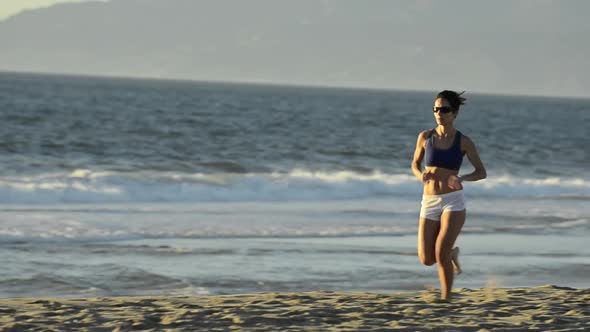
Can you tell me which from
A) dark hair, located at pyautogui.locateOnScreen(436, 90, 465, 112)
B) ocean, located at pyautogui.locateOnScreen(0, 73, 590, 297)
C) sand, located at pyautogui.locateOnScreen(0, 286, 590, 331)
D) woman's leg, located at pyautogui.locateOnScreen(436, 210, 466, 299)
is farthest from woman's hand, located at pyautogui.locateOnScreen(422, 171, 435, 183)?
ocean, located at pyautogui.locateOnScreen(0, 73, 590, 297)

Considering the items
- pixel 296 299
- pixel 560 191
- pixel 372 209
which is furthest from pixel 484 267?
pixel 560 191

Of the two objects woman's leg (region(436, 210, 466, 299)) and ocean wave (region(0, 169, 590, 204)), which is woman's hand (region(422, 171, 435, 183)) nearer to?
woman's leg (region(436, 210, 466, 299))

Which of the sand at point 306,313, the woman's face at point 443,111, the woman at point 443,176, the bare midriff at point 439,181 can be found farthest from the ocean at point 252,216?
the woman's face at point 443,111

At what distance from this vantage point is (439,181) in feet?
28.0

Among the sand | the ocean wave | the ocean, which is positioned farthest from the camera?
the ocean wave

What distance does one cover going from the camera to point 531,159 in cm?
3734

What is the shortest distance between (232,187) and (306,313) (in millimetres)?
15229

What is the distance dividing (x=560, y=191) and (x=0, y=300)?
18648mm

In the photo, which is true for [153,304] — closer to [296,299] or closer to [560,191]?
[296,299]

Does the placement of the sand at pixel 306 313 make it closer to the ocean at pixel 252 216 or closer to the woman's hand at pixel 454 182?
A: the woman's hand at pixel 454 182

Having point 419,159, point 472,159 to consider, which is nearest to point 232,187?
point 419,159

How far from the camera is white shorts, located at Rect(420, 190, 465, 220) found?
8.55 metres

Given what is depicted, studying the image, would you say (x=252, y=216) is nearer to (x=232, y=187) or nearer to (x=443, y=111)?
(x=232, y=187)

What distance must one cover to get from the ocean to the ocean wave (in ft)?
0.17
